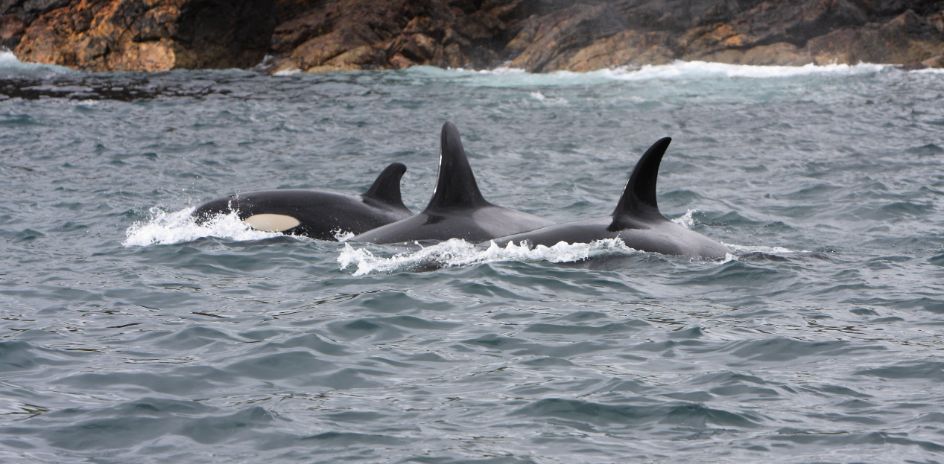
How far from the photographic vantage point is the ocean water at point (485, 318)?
670 cm

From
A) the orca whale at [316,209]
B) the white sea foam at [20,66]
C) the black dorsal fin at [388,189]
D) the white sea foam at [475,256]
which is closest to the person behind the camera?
the white sea foam at [475,256]

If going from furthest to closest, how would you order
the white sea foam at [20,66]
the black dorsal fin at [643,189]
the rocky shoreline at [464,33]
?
the white sea foam at [20,66] < the rocky shoreline at [464,33] < the black dorsal fin at [643,189]

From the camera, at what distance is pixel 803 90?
29625 mm

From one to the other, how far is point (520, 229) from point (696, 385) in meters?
4.86

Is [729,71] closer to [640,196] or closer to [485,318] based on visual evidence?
[640,196]

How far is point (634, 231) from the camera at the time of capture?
37.5 feet

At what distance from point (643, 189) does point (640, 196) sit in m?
0.11

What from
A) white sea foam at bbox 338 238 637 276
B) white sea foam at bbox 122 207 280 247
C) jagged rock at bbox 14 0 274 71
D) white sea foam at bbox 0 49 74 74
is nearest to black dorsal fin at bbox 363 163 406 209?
white sea foam at bbox 122 207 280 247

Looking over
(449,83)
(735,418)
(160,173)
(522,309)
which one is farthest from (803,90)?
(735,418)

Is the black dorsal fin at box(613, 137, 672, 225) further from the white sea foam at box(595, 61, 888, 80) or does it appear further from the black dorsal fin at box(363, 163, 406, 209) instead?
the white sea foam at box(595, 61, 888, 80)

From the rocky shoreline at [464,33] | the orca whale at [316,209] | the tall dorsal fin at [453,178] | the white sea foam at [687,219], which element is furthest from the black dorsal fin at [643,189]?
the rocky shoreline at [464,33]

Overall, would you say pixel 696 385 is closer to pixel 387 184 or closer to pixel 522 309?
pixel 522 309

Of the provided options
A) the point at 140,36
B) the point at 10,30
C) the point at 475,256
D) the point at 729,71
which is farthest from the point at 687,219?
the point at 10,30

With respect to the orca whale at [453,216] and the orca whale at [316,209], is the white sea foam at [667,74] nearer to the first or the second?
the orca whale at [316,209]
